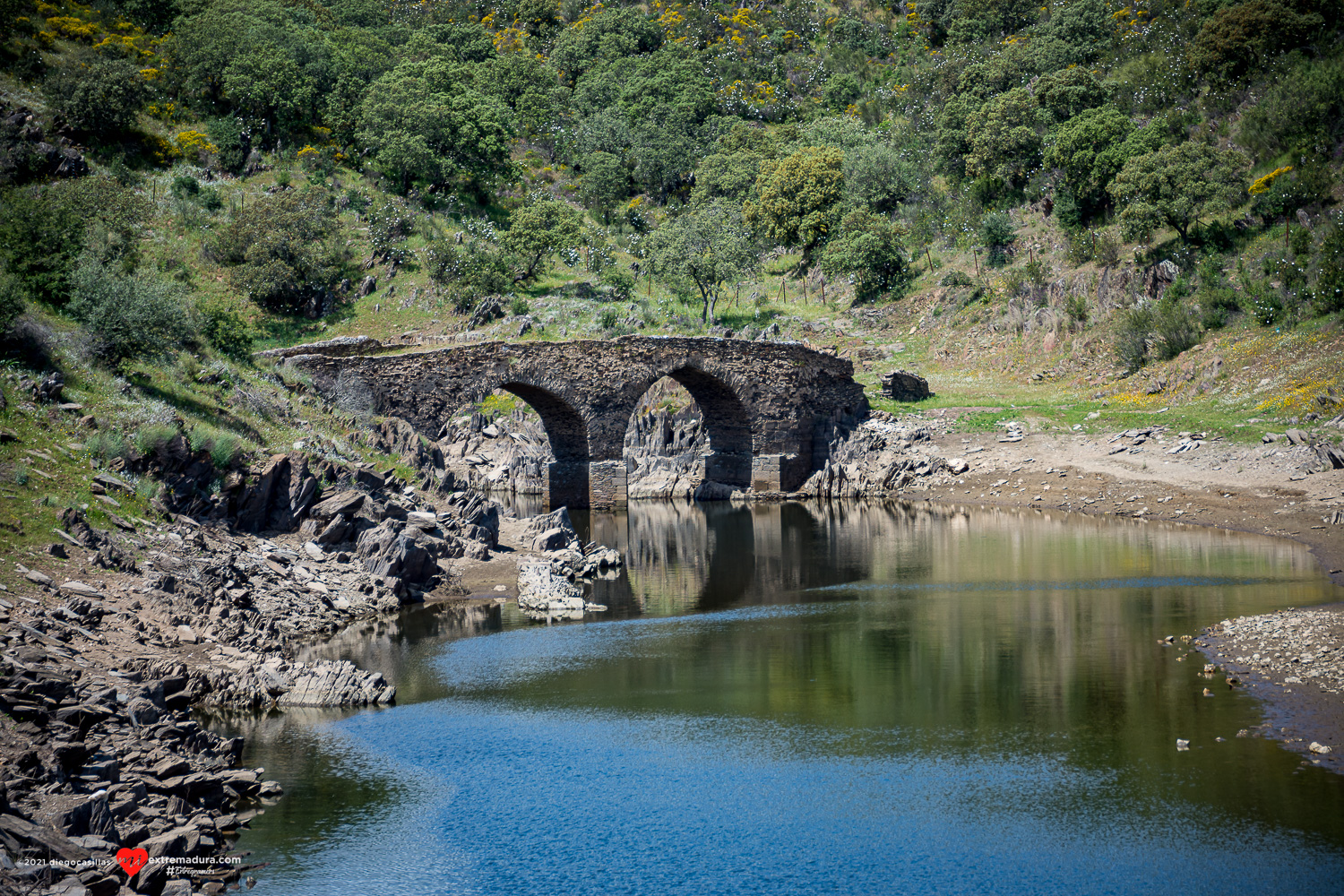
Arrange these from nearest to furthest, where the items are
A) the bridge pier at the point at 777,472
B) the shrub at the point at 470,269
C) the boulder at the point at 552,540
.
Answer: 1. the boulder at the point at 552,540
2. the bridge pier at the point at 777,472
3. the shrub at the point at 470,269

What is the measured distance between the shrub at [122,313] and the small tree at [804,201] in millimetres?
47639

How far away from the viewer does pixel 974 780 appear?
1521 centimetres

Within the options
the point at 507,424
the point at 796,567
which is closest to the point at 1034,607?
the point at 796,567

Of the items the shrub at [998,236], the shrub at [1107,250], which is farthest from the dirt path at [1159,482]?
the shrub at [998,236]

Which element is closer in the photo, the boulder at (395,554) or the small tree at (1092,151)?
the boulder at (395,554)

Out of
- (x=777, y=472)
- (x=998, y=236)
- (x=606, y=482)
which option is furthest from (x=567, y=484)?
(x=998, y=236)

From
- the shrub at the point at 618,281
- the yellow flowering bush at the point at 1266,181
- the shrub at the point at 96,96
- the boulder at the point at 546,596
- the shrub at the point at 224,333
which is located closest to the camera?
the boulder at the point at 546,596

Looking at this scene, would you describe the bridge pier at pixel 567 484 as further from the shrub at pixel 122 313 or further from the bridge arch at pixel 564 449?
the shrub at pixel 122 313

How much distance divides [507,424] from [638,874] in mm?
42405

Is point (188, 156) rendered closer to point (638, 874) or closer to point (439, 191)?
point (439, 191)

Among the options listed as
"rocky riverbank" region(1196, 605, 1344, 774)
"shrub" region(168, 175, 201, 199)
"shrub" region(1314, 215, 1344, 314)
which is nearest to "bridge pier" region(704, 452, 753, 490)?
"shrub" region(1314, 215, 1344, 314)

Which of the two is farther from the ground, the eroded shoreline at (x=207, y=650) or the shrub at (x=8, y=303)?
the shrub at (x=8, y=303)

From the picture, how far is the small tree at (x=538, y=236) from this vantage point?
64.4 m

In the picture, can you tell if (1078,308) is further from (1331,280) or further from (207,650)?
(207,650)
